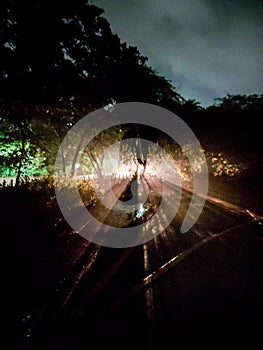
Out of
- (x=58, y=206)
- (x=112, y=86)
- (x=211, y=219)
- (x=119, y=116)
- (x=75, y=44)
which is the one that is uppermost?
(x=75, y=44)

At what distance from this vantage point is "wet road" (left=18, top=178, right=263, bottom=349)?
10.6 feet

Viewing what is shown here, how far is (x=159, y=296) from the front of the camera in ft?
13.7

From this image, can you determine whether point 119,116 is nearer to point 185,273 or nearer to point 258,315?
point 185,273

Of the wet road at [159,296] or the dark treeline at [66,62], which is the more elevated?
the dark treeline at [66,62]

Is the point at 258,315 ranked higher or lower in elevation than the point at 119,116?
lower

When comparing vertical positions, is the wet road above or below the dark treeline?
below

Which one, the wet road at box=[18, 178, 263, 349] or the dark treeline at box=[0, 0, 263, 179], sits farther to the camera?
the dark treeline at box=[0, 0, 263, 179]

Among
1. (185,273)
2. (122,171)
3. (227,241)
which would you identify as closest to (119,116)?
(227,241)

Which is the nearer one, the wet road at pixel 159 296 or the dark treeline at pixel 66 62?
the wet road at pixel 159 296

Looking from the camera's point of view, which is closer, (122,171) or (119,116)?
(119,116)

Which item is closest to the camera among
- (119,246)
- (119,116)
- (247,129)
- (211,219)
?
→ (119,246)

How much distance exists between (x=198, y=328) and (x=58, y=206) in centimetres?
742

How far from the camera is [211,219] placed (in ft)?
33.1

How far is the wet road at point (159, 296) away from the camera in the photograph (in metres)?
3.23
